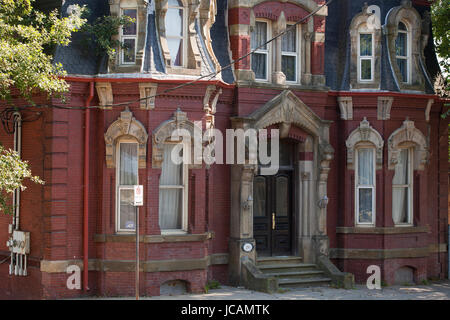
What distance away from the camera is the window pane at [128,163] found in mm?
19344

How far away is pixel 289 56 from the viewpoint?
21797mm

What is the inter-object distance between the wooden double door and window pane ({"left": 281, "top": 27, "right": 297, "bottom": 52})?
3431 millimetres

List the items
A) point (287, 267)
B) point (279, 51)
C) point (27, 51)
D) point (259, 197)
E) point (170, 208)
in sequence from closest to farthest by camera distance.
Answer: point (27, 51) → point (170, 208) → point (287, 267) → point (279, 51) → point (259, 197)

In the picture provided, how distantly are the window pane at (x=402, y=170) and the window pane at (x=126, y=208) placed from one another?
8.05m

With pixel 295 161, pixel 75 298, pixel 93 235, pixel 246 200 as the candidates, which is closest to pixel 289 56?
pixel 295 161

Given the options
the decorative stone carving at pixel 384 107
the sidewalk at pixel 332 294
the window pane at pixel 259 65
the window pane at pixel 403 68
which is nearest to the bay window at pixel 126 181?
the sidewalk at pixel 332 294

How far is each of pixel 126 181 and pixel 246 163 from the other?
326 cm

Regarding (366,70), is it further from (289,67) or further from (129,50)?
(129,50)

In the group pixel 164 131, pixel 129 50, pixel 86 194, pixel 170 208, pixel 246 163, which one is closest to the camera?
pixel 86 194

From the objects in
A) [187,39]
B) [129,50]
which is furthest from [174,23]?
[129,50]

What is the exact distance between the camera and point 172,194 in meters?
19.7

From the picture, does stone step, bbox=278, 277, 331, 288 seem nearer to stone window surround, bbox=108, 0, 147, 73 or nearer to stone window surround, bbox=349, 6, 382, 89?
stone window surround, bbox=349, 6, 382, 89

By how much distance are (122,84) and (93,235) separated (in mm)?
3756

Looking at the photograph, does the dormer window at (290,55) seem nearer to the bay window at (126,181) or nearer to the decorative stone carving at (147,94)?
the decorative stone carving at (147,94)
